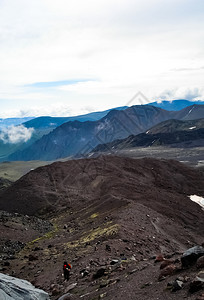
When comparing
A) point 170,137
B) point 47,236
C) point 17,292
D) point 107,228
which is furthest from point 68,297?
point 170,137

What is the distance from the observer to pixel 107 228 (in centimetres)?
2266

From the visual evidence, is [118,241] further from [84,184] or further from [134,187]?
[84,184]

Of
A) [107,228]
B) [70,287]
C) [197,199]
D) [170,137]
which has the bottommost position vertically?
[170,137]

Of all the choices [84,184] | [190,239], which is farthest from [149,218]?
[84,184]

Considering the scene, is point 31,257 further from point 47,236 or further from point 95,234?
point 47,236

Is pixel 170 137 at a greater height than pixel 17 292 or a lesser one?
lesser

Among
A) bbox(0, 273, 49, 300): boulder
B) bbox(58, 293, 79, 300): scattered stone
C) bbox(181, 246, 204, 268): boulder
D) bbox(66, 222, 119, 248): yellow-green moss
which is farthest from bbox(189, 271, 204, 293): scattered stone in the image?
bbox(66, 222, 119, 248): yellow-green moss

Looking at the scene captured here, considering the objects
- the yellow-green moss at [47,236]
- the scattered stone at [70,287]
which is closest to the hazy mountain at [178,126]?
the yellow-green moss at [47,236]

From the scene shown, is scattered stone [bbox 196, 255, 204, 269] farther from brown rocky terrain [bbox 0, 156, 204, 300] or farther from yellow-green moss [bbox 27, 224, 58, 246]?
yellow-green moss [bbox 27, 224, 58, 246]

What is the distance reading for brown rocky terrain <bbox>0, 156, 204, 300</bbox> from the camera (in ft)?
40.6

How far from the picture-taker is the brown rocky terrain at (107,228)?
40.6 feet

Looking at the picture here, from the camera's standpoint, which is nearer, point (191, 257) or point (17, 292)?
point (191, 257)

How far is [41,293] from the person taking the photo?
44.5 feet

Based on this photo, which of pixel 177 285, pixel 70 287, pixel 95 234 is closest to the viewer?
pixel 177 285
